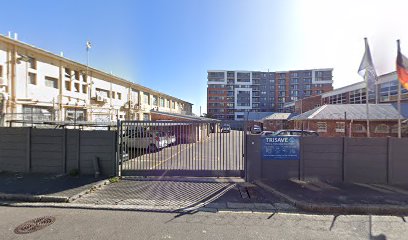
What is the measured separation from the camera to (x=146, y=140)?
834cm

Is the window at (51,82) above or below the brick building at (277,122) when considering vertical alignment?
above

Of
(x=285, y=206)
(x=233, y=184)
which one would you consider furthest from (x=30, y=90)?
(x=285, y=206)

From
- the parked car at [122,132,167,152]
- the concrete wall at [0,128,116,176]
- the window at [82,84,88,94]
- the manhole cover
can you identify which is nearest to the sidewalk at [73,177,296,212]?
the manhole cover

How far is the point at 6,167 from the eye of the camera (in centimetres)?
823

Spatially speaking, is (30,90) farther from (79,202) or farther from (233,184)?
(233,184)

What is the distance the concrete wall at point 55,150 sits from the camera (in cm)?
780

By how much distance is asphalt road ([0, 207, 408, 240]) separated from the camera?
12.8 ft

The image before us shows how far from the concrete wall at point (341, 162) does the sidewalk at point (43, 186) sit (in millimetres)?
5007

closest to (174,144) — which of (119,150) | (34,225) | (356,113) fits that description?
(119,150)

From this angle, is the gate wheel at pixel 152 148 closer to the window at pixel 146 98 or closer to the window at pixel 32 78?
the window at pixel 32 78

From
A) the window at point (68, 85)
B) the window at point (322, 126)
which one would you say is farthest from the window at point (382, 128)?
the window at point (68, 85)

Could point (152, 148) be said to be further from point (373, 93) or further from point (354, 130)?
point (373, 93)

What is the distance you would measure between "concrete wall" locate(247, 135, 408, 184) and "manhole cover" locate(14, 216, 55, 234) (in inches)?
208

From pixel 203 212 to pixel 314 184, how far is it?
3801 mm
